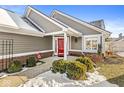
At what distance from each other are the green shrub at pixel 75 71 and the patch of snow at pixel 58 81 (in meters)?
0.21

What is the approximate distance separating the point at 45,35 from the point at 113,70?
6.21 metres

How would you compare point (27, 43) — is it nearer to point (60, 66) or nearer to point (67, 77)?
point (60, 66)

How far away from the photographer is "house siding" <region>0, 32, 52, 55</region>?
37.7ft

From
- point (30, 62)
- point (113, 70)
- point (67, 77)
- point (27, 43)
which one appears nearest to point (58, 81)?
point (67, 77)

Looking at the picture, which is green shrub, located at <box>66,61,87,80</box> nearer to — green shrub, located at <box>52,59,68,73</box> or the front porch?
green shrub, located at <box>52,59,68,73</box>

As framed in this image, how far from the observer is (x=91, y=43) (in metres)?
15.3

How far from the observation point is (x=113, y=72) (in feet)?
34.6

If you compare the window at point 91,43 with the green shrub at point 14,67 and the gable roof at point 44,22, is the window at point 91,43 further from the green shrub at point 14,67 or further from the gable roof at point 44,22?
the green shrub at point 14,67
